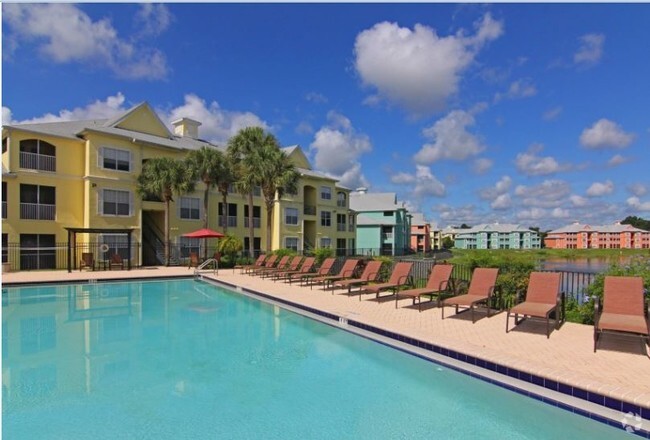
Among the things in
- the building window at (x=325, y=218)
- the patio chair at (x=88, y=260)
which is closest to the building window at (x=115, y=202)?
the patio chair at (x=88, y=260)

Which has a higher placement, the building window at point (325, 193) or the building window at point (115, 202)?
the building window at point (325, 193)

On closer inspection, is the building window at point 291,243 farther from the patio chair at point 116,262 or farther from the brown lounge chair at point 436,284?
the brown lounge chair at point 436,284

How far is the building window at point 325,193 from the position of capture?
126ft

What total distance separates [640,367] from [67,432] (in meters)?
7.09

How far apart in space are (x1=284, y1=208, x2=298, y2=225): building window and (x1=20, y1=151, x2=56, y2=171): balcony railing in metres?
17.4

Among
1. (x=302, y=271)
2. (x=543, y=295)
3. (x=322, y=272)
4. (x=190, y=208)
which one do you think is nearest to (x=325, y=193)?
(x=190, y=208)

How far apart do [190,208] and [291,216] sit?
965 centimetres

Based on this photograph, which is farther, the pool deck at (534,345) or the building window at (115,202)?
Answer: the building window at (115,202)

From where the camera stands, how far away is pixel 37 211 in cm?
2181

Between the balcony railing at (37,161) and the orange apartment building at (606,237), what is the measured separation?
124316 mm

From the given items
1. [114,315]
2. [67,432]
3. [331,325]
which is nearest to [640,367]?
[331,325]

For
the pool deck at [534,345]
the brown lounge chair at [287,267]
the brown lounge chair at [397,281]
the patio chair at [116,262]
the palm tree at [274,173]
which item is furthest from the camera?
the palm tree at [274,173]

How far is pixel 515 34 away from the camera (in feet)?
49.8

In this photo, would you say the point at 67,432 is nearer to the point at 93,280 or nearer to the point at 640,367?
the point at 640,367
